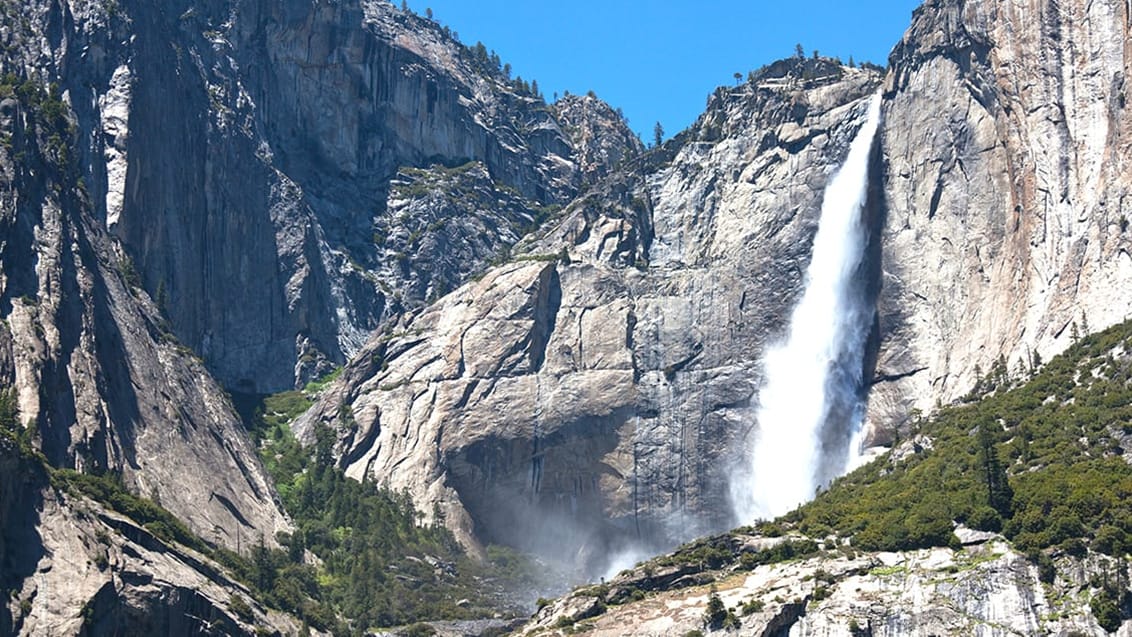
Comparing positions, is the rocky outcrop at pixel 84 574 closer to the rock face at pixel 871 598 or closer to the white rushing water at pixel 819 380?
the rock face at pixel 871 598

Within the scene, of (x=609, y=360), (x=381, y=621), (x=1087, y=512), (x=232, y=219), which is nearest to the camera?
(x=1087, y=512)

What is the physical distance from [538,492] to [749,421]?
60.0ft

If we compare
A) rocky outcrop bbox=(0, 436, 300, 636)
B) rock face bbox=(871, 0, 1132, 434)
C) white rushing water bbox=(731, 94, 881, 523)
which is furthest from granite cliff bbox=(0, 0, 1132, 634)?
white rushing water bbox=(731, 94, 881, 523)

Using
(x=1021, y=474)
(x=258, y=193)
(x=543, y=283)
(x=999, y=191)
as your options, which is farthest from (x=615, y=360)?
(x=1021, y=474)

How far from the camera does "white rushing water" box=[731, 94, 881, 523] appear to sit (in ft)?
457

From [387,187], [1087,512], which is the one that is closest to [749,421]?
[1087,512]

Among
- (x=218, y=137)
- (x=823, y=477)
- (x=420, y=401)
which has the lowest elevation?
(x=823, y=477)

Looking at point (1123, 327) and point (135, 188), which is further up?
point (135, 188)

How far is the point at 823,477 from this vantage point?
13850 centimetres

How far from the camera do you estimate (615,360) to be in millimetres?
149375

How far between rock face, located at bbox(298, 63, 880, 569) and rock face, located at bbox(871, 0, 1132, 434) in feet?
37.3

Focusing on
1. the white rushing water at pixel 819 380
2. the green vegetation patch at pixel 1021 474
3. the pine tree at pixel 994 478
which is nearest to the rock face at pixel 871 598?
the green vegetation patch at pixel 1021 474

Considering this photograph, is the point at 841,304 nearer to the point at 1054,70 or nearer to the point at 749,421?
the point at 749,421

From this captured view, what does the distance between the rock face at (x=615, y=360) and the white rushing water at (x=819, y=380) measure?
196cm
